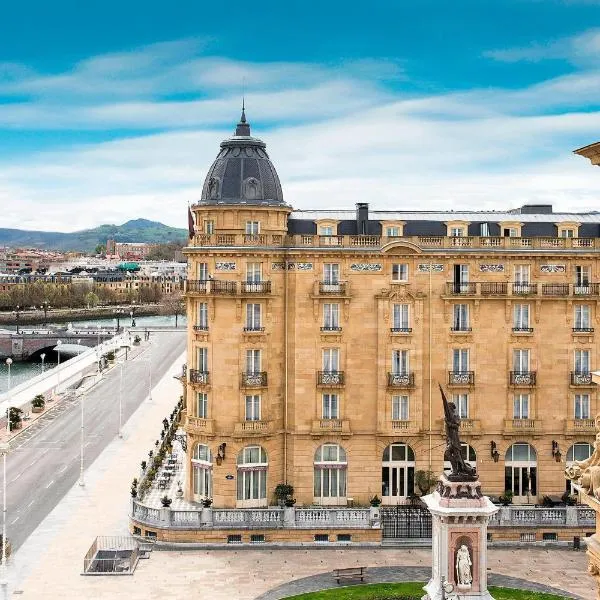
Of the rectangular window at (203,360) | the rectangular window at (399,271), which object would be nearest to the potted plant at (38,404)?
the rectangular window at (203,360)

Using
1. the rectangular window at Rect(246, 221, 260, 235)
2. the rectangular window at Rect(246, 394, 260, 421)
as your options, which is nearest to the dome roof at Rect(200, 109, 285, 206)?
the rectangular window at Rect(246, 221, 260, 235)

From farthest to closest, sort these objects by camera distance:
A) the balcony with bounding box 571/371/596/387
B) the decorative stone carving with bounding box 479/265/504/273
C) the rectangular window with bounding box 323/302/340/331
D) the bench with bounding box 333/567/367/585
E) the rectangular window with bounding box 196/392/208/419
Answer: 1. the decorative stone carving with bounding box 479/265/504/273
2. the balcony with bounding box 571/371/596/387
3. the rectangular window with bounding box 323/302/340/331
4. the rectangular window with bounding box 196/392/208/419
5. the bench with bounding box 333/567/367/585

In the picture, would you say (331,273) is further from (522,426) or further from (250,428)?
(522,426)

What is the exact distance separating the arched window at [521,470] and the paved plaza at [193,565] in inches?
223

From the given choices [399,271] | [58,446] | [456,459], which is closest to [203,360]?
[399,271]

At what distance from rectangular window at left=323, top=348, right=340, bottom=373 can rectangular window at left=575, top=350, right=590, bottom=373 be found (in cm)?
1455

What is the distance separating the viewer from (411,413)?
56.8 m

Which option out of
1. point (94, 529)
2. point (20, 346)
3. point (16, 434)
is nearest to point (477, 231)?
point (94, 529)

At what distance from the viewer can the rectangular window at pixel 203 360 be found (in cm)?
5612

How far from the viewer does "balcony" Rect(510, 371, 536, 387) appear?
57219 mm

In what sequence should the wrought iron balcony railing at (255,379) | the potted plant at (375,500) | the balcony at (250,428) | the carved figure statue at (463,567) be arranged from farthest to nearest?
the wrought iron balcony railing at (255,379) → the balcony at (250,428) → the potted plant at (375,500) → the carved figure statue at (463,567)

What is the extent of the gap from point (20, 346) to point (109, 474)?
108 metres

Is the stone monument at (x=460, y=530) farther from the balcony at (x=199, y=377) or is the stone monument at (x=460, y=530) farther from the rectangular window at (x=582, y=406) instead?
the rectangular window at (x=582, y=406)

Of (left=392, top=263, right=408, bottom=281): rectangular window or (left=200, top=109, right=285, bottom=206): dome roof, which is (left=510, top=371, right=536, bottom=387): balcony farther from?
(left=200, top=109, right=285, bottom=206): dome roof
